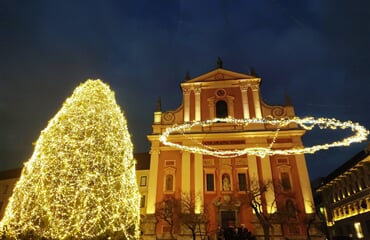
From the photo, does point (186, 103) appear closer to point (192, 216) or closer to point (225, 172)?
point (225, 172)

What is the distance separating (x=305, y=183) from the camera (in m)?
22.3

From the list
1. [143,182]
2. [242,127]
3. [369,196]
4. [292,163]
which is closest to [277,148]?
[292,163]

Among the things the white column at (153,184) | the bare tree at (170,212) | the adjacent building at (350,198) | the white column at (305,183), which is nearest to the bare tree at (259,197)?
the white column at (305,183)

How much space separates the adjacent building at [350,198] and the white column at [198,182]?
14749 mm

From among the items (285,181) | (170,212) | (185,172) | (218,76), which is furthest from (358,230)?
(218,76)

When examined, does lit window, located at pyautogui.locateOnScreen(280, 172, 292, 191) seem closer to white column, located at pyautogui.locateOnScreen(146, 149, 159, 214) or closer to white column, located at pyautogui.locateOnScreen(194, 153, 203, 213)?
white column, located at pyautogui.locateOnScreen(194, 153, 203, 213)

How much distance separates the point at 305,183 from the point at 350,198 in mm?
11887

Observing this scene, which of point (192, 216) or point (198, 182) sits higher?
point (198, 182)

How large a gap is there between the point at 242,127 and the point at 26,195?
1917 centimetres

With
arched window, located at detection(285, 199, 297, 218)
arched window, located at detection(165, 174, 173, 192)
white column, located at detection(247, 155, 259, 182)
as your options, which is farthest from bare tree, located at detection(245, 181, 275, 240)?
arched window, located at detection(165, 174, 173, 192)

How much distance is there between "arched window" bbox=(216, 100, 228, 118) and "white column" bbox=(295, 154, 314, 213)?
7468mm

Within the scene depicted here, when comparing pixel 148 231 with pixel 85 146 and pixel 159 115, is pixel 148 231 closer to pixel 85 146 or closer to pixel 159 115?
pixel 159 115

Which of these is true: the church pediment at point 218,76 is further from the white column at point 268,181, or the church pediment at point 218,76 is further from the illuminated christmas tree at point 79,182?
the illuminated christmas tree at point 79,182

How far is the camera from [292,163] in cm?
2325
